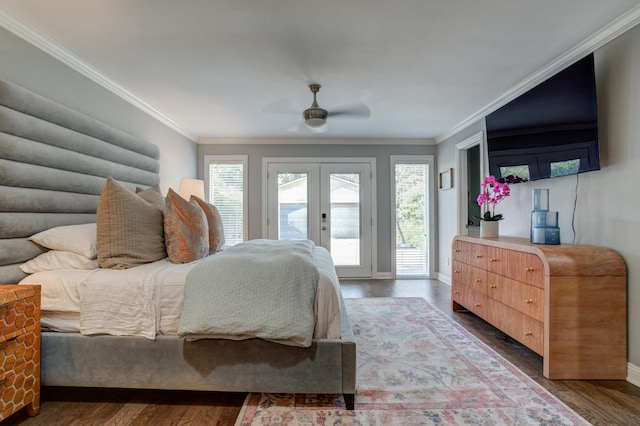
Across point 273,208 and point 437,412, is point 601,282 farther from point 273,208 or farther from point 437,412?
point 273,208

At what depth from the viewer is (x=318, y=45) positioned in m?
2.27

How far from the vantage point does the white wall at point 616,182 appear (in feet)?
6.37

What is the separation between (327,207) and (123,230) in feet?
11.3

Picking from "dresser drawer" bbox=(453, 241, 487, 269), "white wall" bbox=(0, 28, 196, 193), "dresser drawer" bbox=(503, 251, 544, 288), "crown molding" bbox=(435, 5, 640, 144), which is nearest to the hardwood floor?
"dresser drawer" bbox=(503, 251, 544, 288)

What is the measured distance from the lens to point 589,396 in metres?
1.81

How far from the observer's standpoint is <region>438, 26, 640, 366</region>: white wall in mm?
1942

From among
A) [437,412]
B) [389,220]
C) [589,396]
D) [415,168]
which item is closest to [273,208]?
[389,220]

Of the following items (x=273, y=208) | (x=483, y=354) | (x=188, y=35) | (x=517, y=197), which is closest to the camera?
(x=188, y=35)

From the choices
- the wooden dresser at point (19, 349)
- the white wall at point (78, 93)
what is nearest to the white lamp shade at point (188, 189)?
the white wall at point (78, 93)

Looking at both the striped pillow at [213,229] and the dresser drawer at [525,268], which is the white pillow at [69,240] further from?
the dresser drawer at [525,268]

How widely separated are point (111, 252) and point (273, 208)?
323cm

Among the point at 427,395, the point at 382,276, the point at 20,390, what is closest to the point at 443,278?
the point at 382,276

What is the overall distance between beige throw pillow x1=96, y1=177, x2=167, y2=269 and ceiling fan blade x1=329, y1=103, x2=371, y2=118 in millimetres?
2426

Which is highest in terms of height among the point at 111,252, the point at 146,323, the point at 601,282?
the point at 111,252
